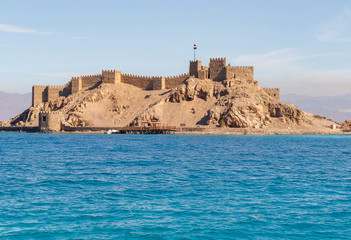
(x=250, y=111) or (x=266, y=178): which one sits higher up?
(x=250, y=111)

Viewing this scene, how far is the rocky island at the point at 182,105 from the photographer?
292 feet

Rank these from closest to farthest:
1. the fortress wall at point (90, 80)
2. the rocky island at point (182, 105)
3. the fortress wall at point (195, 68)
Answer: the rocky island at point (182, 105)
the fortress wall at point (195, 68)
the fortress wall at point (90, 80)

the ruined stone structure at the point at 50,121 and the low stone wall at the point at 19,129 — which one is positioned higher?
the ruined stone structure at the point at 50,121

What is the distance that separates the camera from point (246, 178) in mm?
24719

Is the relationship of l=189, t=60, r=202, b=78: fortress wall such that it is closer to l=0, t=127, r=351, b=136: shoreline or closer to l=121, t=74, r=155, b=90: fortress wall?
l=121, t=74, r=155, b=90: fortress wall

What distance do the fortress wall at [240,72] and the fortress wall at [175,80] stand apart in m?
10.4

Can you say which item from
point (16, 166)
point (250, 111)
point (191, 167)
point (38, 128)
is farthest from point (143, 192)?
point (38, 128)

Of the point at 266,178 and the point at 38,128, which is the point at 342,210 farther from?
the point at 38,128

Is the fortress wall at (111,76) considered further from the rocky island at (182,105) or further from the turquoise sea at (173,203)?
the turquoise sea at (173,203)

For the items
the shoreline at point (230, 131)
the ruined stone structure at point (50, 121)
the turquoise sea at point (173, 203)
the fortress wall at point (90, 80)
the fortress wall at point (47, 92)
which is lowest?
the turquoise sea at point (173, 203)

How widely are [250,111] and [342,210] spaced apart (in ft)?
239

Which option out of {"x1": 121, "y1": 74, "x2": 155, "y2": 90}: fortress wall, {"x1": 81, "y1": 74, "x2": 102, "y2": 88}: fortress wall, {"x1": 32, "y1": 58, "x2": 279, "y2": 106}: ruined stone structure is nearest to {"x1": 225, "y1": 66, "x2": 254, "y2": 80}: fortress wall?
{"x1": 32, "y1": 58, "x2": 279, "y2": 106}: ruined stone structure

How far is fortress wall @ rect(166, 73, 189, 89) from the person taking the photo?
10284 centimetres

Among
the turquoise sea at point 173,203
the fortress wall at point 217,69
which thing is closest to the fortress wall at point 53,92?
the fortress wall at point 217,69
